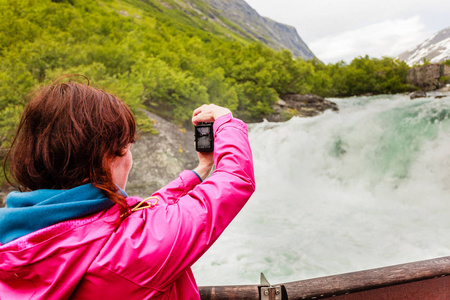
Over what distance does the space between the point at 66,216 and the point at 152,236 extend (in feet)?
0.66

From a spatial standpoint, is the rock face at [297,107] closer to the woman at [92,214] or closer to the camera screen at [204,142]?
the camera screen at [204,142]

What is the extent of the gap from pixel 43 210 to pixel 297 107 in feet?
75.1

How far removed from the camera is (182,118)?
44.8 feet

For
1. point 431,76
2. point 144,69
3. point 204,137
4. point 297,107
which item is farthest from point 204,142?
point 431,76

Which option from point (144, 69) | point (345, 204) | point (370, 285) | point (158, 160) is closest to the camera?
point (370, 285)

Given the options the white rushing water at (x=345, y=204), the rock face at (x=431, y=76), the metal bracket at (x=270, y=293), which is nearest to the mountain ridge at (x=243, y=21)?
the rock face at (x=431, y=76)

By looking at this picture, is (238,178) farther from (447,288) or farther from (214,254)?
(214,254)

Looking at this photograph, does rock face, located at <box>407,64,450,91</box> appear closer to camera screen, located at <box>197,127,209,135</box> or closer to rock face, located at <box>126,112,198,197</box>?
rock face, located at <box>126,112,198,197</box>

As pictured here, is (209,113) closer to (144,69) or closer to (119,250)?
(119,250)

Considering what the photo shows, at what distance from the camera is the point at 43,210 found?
68 centimetres

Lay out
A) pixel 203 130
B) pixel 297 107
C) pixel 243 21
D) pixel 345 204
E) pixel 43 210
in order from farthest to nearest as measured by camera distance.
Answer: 1. pixel 243 21
2. pixel 297 107
3. pixel 345 204
4. pixel 203 130
5. pixel 43 210

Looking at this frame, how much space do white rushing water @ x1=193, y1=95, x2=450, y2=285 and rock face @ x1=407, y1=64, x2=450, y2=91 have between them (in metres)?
19.4

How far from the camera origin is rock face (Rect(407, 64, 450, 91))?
83.5 feet

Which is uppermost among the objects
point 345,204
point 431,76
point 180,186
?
point 431,76
